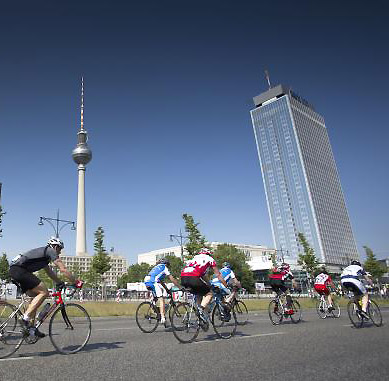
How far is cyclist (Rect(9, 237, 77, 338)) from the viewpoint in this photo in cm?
591

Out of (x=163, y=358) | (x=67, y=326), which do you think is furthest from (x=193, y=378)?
(x=67, y=326)

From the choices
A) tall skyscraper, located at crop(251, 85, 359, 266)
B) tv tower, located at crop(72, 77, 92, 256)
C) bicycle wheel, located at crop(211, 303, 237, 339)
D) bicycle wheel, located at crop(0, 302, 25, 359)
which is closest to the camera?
bicycle wheel, located at crop(0, 302, 25, 359)

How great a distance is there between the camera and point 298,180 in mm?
166125

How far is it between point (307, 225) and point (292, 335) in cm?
16052

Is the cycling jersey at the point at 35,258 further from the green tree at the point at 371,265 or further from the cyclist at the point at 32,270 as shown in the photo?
the green tree at the point at 371,265

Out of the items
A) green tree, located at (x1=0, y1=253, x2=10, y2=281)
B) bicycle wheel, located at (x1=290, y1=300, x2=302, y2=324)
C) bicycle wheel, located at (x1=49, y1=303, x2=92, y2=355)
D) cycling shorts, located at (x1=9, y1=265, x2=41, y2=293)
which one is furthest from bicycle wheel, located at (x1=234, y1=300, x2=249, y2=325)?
green tree, located at (x1=0, y1=253, x2=10, y2=281)

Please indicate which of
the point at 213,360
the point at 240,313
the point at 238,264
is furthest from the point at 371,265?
the point at 213,360

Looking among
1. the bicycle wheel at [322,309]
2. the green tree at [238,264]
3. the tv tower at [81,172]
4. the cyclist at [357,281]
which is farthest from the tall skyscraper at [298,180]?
the cyclist at [357,281]

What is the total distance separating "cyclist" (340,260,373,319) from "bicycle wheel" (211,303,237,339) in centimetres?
353

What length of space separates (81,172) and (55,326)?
130707 mm

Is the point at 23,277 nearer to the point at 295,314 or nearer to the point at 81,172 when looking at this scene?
the point at 295,314

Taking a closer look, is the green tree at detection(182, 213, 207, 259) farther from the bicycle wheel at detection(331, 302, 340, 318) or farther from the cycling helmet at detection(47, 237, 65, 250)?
the cycling helmet at detection(47, 237, 65, 250)

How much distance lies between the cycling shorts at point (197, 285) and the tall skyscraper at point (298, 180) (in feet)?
Result: 514

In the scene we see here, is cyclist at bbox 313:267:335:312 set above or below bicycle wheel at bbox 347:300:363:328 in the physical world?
above
